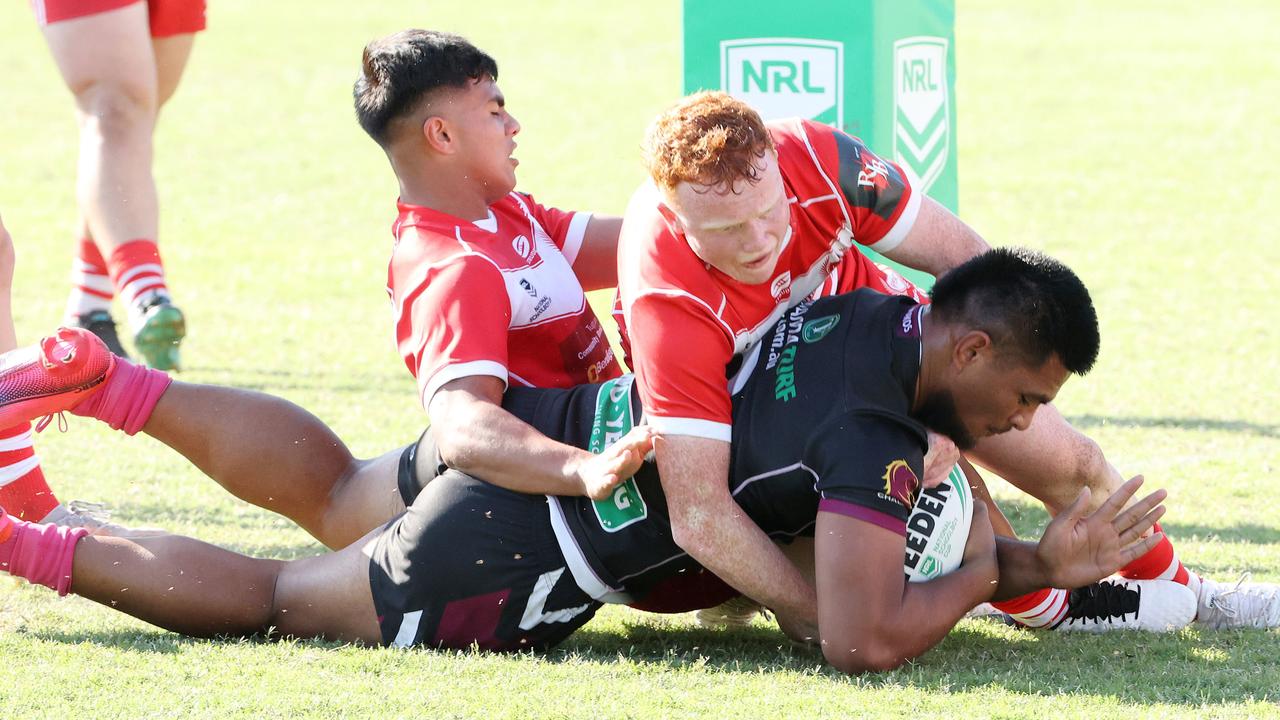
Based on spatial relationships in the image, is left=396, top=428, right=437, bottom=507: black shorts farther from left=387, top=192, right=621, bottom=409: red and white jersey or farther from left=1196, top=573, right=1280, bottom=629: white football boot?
left=1196, top=573, right=1280, bottom=629: white football boot

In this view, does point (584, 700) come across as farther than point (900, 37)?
No

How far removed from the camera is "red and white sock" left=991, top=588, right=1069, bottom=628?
13.6ft

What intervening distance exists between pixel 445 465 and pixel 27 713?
4.01ft

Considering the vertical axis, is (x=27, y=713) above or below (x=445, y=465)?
below

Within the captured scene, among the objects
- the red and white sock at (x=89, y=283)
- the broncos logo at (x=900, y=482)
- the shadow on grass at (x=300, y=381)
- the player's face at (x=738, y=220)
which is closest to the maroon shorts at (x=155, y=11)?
the red and white sock at (x=89, y=283)

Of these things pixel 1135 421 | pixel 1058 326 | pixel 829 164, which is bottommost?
pixel 1135 421

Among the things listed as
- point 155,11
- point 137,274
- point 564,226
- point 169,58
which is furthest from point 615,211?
point 564,226

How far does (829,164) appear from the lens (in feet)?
13.6

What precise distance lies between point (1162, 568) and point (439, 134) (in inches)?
92.6

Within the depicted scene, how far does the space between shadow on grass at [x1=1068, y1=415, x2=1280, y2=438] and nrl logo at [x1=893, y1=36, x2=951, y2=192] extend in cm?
137

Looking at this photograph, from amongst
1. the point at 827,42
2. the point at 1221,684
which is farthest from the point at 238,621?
the point at 827,42

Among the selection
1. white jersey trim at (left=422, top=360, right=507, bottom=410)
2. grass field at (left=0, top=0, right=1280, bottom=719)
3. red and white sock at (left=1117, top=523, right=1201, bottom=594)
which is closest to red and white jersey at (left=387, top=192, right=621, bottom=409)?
white jersey trim at (left=422, top=360, right=507, bottom=410)

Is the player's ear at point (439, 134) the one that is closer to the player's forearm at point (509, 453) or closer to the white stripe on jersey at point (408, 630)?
the player's forearm at point (509, 453)

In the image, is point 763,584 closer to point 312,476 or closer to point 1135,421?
point 312,476
